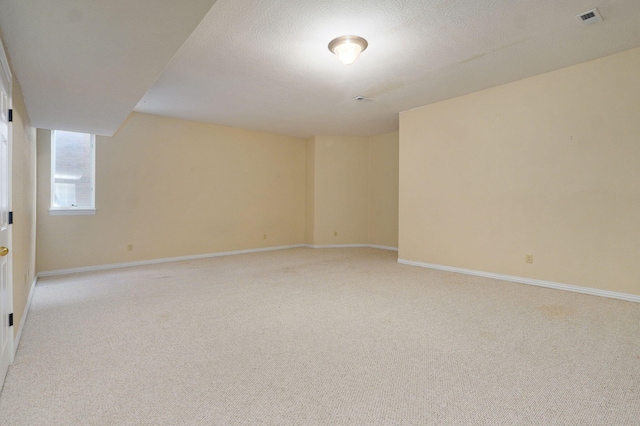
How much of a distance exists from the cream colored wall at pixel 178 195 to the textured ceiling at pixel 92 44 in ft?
7.86

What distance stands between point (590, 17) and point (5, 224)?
15.5ft

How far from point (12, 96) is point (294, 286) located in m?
3.09

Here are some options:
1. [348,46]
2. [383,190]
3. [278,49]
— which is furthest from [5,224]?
[383,190]

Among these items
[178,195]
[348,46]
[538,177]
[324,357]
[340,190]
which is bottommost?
[324,357]

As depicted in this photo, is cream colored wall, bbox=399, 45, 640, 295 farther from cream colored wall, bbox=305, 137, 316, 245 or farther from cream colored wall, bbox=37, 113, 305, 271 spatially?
cream colored wall, bbox=37, 113, 305, 271

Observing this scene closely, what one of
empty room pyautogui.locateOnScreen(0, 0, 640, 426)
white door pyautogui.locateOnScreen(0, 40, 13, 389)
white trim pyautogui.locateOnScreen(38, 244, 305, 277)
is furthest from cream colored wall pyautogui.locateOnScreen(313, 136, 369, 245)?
white door pyautogui.locateOnScreen(0, 40, 13, 389)

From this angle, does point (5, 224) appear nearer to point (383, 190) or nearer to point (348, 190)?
point (348, 190)

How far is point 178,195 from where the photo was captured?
5.82 m

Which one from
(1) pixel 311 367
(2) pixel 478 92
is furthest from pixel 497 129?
(1) pixel 311 367

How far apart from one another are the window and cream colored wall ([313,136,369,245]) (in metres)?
4.33

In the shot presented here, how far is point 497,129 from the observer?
438 centimetres

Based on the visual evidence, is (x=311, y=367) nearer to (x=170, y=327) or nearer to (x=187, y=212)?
(x=170, y=327)

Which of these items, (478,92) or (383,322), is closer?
(383,322)

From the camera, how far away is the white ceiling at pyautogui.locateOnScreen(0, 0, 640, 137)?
5.58ft
